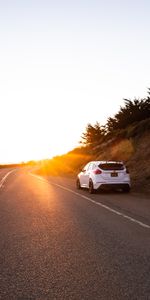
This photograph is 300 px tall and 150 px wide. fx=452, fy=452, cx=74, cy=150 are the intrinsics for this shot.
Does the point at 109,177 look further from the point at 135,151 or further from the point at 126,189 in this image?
the point at 135,151

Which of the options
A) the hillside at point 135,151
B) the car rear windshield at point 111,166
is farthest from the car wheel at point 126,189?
the hillside at point 135,151

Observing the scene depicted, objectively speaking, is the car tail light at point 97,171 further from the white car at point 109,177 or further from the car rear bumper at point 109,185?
the car rear bumper at point 109,185

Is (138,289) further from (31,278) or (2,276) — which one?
(2,276)

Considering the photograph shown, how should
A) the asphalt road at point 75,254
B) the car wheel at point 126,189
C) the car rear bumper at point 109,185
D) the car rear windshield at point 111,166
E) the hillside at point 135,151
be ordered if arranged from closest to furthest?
1. the asphalt road at point 75,254
2. the car rear bumper at point 109,185
3. the car wheel at point 126,189
4. the car rear windshield at point 111,166
5. the hillside at point 135,151

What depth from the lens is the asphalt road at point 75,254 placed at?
5191mm

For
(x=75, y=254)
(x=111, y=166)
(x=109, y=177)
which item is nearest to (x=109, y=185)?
(x=109, y=177)

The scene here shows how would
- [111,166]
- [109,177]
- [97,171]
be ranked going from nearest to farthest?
[109,177], [97,171], [111,166]

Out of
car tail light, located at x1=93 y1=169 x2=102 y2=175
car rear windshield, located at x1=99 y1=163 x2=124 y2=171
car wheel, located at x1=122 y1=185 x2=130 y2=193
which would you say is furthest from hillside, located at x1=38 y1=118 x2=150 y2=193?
car tail light, located at x1=93 y1=169 x2=102 y2=175

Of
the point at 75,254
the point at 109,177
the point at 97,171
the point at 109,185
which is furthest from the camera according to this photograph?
the point at 97,171

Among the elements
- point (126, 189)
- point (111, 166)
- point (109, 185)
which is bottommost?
point (126, 189)

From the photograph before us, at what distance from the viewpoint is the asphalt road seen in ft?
17.0

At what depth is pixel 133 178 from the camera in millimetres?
27875

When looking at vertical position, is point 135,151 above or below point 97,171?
above

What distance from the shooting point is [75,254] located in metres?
7.13
